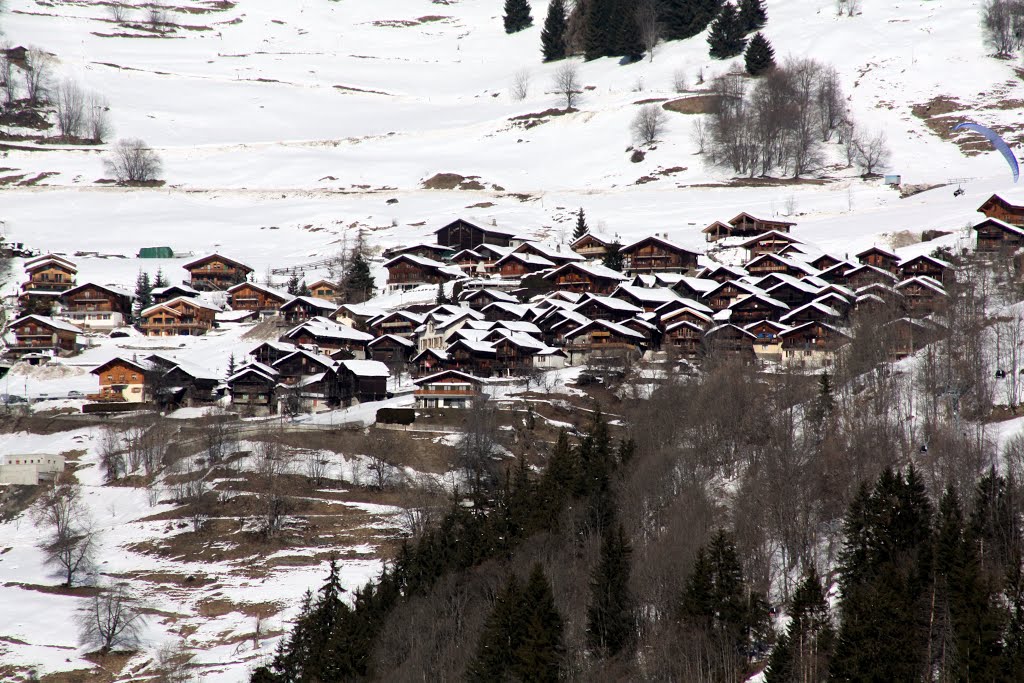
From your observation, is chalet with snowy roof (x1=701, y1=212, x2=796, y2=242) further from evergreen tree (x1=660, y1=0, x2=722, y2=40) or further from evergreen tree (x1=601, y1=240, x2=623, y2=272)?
evergreen tree (x1=660, y1=0, x2=722, y2=40)

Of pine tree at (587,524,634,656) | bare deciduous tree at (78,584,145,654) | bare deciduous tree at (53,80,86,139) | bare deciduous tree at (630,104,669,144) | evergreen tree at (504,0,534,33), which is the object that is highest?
evergreen tree at (504,0,534,33)

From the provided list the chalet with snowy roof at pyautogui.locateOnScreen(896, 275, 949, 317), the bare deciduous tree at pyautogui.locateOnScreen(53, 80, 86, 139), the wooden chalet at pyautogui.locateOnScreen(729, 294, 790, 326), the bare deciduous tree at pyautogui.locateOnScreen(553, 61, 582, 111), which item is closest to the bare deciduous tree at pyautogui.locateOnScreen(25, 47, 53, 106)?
the bare deciduous tree at pyautogui.locateOnScreen(53, 80, 86, 139)

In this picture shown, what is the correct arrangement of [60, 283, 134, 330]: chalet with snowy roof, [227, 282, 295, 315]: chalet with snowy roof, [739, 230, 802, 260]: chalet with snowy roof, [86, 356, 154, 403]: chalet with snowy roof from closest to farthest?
[86, 356, 154, 403]: chalet with snowy roof, [60, 283, 134, 330]: chalet with snowy roof, [227, 282, 295, 315]: chalet with snowy roof, [739, 230, 802, 260]: chalet with snowy roof

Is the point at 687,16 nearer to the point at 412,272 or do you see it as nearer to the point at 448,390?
the point at 412,272

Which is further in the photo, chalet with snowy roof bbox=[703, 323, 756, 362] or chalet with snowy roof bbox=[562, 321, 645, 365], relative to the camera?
chalet with snowy roof bbox=[562, 321, 645, 365]

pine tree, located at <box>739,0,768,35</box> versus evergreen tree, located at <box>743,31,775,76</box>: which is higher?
pine tree, located at <box>739,0,768,35</box>

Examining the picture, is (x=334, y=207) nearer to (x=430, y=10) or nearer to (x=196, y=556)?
(x=196, y=556)

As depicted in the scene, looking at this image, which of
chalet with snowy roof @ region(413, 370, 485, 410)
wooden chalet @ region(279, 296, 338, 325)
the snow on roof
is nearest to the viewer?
chalet with snowy roof @ region(413, 370, 485, 410)

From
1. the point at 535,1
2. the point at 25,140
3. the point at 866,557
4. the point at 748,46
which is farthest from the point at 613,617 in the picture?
the point at 535,1
